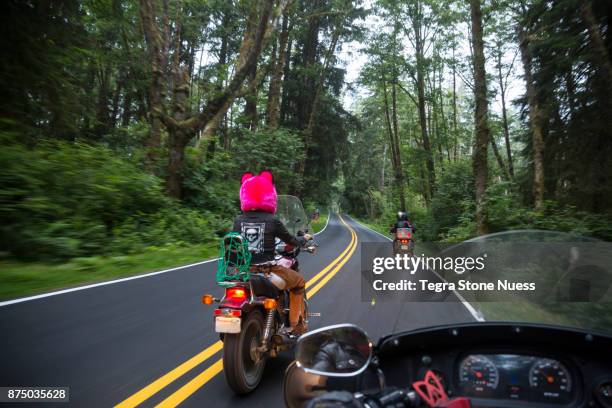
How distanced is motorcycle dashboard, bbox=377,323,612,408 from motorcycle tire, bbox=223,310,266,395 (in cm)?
187

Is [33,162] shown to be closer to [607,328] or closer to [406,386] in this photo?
[406,386]

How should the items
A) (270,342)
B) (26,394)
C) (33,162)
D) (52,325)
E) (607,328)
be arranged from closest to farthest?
(26,394) → (270,342) → (52,325) → (607,328) → (33,162)

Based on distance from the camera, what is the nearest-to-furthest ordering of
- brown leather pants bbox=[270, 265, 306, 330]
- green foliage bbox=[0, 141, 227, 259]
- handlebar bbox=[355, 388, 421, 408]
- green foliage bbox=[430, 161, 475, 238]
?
1. handlebar bbox=[355, 388, 421, 408]
2. brown leather pants bbox=[270, 265, 306, 330]
3. green foliage bbox=[0, 141, 227, 259]
4. green foliage bbox=[430, 161, 475, 238]

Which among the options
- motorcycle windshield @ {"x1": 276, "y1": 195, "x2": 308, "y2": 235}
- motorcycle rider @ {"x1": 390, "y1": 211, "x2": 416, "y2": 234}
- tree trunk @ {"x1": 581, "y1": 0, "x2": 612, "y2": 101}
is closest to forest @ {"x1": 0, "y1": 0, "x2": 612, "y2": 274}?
tree trunk @ {"x1": 581, "y1": 0, "x2": 612, "y2": 101}

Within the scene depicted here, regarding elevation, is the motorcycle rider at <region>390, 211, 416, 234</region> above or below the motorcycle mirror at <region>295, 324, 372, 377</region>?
above

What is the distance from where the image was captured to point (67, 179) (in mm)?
10117

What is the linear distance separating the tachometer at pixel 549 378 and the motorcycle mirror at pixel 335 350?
871mm

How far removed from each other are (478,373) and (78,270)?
8.04 m

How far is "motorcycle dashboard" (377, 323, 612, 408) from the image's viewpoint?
6.38 feet

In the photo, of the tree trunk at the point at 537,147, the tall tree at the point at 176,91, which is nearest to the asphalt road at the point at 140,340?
the tree trunk at the point at 537,147

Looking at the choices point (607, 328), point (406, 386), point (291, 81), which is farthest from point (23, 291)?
point (291, 81)

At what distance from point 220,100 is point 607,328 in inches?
531

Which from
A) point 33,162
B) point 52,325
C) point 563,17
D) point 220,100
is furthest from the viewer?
point 220,100

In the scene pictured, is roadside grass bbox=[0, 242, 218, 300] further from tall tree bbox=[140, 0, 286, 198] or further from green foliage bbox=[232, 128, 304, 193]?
green foliage bbox=[232, 128, 304, 193]
